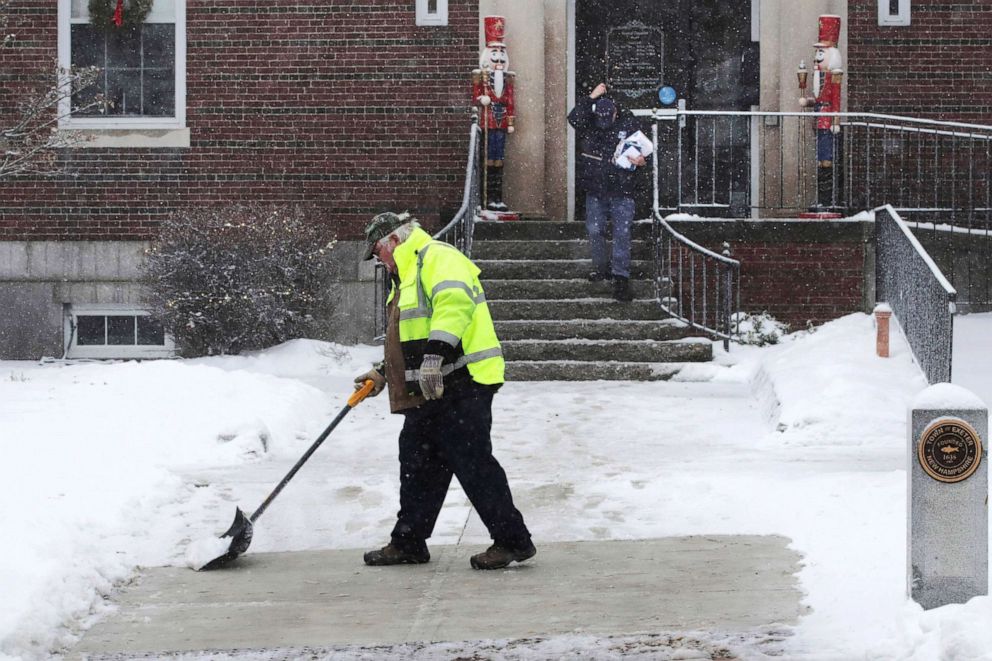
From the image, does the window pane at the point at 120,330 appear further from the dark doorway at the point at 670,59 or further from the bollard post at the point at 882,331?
the bollard post at the point at 882,331

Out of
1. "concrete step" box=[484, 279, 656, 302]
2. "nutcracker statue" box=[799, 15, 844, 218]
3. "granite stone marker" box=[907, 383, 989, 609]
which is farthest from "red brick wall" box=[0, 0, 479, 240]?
"granite stone marker" box=[907, 383, 989, 609]

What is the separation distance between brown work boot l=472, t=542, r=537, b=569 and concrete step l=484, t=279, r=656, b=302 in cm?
697

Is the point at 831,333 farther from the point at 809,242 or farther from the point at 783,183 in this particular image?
the point at 783,183

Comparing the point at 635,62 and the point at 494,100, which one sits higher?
the point at 635,62

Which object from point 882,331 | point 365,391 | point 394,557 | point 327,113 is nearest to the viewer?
point 394,557

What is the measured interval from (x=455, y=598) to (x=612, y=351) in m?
6.74

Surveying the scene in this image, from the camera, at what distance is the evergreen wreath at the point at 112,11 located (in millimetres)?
15711

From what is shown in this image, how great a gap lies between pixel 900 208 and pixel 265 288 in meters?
6.46

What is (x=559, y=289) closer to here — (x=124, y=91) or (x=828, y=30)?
(x=828, y=30)

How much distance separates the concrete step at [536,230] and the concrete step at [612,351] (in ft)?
6.44

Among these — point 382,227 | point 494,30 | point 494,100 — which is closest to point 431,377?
point 382,227

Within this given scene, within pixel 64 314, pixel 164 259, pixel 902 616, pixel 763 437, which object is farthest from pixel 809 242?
pixel 902 616

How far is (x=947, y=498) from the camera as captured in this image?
5332 mm

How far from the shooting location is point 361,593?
6.37 metres
